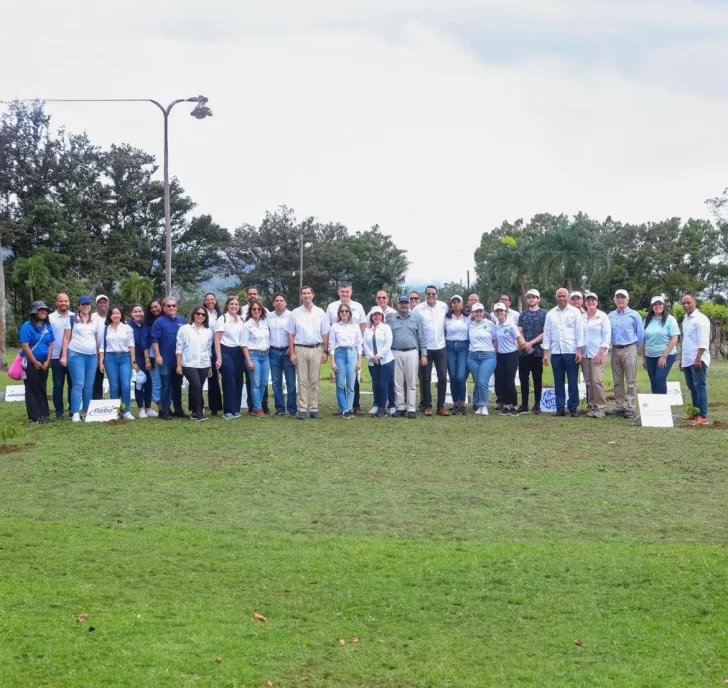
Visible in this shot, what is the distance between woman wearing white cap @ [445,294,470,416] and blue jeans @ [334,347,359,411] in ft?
5.44

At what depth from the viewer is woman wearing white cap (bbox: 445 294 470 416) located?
14.9m

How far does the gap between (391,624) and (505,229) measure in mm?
87983

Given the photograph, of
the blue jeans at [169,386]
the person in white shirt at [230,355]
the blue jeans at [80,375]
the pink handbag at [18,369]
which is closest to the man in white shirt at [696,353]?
the person in white shirt at [230,355]

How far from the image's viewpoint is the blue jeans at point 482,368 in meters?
14.7

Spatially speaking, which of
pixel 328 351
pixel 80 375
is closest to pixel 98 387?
pixel 80 375

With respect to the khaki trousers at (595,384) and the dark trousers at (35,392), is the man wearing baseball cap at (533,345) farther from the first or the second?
the dark trousers at (35,392)

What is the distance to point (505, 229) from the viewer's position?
9125cm

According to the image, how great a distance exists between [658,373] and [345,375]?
4.83 metres

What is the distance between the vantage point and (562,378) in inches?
579

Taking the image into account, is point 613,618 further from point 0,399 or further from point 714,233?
point 714,233

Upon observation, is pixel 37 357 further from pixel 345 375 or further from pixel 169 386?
pixel 345 375

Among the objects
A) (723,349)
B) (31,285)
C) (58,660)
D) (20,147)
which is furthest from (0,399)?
(20,147)

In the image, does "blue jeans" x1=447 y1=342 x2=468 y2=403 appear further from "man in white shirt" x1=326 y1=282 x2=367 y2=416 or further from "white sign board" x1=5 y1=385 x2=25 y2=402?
"white sign board" x1=5 y1=385 x2=25 y2=402

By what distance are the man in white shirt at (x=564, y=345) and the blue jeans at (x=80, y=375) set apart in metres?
7.04
